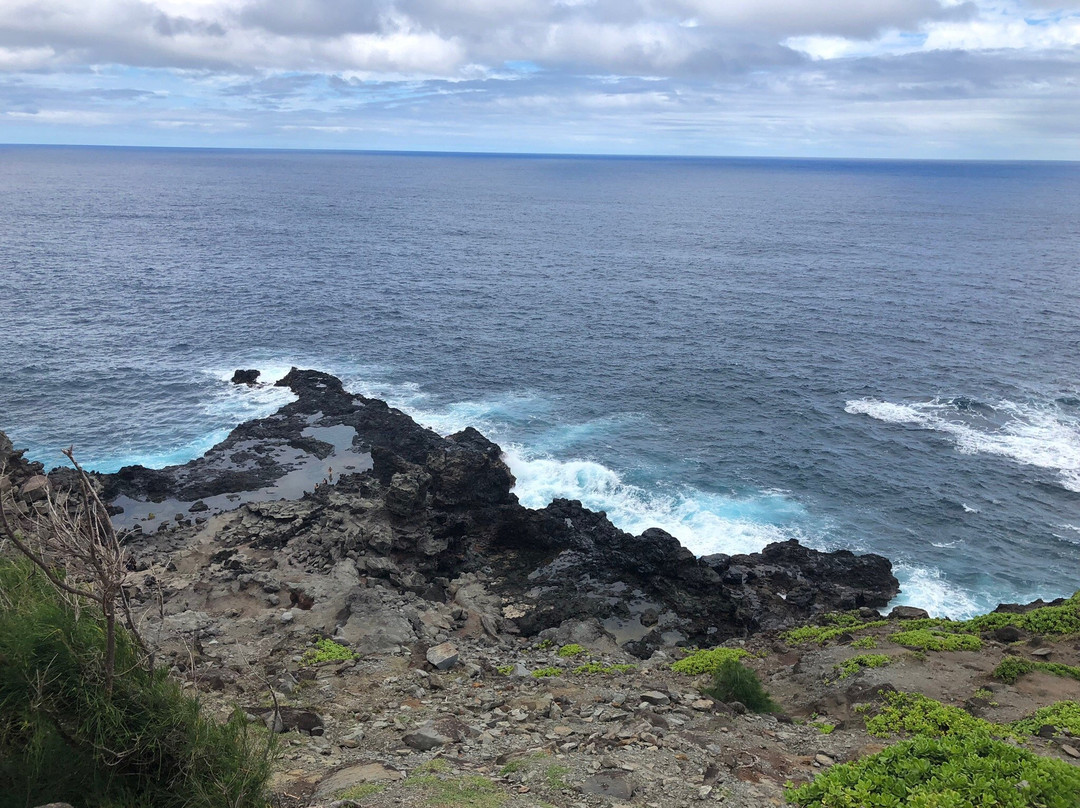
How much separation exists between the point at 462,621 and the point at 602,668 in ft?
32.6

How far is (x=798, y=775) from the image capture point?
57.7 feet

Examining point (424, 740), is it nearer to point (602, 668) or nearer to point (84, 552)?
point (602, 668)

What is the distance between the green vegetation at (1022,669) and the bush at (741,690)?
762cm

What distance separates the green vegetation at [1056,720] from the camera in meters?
19.6

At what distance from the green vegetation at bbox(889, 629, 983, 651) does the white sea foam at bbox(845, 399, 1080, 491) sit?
31.0m

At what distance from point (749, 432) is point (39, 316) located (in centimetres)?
8105

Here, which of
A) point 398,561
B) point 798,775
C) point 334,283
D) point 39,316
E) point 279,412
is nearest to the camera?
point 798,775

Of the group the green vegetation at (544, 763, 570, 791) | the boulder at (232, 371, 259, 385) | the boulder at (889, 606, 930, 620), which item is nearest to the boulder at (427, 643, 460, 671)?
the green vegetation at (544, 763, 570, 791)

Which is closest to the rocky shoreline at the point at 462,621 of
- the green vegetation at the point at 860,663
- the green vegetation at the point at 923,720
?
the green vegetation at the point at 860,663

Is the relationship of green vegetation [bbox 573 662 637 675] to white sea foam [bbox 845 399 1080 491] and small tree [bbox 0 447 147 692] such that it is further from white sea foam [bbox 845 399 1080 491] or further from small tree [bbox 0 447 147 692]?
white sea foam [bbox 845 399 1080 491]

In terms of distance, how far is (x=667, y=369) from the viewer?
7431cm

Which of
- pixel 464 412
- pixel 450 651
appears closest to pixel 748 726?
pixel 450 651

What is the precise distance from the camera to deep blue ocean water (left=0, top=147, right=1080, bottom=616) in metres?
49.2

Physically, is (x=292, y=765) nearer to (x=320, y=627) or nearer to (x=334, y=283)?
(x=320, y=627)
